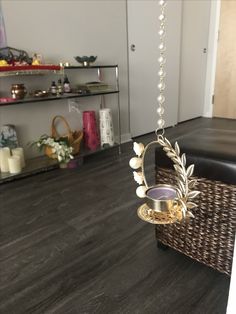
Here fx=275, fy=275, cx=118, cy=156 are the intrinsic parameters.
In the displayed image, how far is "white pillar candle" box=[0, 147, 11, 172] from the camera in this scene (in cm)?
223

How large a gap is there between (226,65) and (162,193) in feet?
13.5

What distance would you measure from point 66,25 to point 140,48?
3.39 ft


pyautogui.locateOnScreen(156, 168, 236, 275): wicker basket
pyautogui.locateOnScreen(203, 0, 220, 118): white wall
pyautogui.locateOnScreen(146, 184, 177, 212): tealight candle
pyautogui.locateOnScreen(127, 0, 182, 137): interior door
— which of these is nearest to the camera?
pyautogui.locateOnScreen(146, 184, 177, 212): tealight candle

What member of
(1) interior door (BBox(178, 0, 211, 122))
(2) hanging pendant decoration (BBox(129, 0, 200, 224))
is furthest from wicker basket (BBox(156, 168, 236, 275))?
(1) interior door (BBox(178, 0, 211, 122))

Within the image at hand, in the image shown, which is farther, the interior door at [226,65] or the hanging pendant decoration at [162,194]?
the interior door at [226,65]

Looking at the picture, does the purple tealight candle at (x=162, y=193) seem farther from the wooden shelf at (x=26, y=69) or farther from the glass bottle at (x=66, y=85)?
the glass bottle at (x=66, y=85)

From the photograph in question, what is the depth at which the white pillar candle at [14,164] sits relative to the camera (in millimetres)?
2199

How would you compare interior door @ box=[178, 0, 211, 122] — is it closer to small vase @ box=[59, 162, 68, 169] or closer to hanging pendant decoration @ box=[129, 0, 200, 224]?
small vase @ box=[59, 162, 68, 169]

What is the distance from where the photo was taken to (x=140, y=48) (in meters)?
3.26

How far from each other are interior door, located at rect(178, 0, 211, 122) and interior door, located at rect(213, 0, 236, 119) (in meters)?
0.23

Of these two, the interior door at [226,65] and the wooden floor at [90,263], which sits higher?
the interior door at [226,65]

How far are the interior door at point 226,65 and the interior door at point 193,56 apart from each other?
234mm

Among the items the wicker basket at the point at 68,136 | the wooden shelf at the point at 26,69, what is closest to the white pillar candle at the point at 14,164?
the wicker basket at the point at 68,136

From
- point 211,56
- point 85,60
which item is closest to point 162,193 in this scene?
point 85,60
